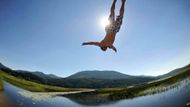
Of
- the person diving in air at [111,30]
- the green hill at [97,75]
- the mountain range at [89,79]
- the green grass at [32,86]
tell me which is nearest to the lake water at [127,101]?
the green grass at [32,86]

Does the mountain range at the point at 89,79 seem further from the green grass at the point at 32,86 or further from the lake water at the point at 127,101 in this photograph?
the lake water at the point at 127,101

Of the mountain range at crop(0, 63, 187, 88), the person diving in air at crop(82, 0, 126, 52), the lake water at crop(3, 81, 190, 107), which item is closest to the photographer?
the person diving in air at crop(82, 0, 126, 52)

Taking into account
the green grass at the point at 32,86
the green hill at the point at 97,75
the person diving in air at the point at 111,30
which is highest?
the person diving in air at the point at 111,30

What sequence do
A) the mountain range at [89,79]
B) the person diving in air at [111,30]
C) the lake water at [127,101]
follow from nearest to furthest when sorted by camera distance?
the person diving in air at [111,30] < the mountain range at [89,79] < the lake water at [127,101]

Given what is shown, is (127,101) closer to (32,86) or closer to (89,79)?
(89,79)

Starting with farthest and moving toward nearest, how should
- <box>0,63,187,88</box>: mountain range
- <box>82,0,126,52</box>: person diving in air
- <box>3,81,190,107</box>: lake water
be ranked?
<box>3,81,190,107</box>: lake water < <box>0,63,187,88</box>: mountain range < <box>82,0,126,52</box>: person diving in air

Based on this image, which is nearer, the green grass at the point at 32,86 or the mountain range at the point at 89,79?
the mountain range at the point at 89,79

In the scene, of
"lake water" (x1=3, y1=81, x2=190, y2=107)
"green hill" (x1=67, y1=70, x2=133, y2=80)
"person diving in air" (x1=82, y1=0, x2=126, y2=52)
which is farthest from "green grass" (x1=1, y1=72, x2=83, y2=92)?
"person diving in air" (x1=82, y1=0, x2=126, y2=52)

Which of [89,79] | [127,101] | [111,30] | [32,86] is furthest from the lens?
[32,86]

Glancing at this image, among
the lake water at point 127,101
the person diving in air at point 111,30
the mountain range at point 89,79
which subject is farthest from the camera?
the lake water at point 127,101

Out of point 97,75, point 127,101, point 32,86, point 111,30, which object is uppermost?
point 111,30

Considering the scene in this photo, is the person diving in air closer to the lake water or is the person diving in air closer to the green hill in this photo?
the green hill

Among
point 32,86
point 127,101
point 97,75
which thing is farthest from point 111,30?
point 32,86

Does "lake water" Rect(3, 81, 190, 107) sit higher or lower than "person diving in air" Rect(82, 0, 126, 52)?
lower
